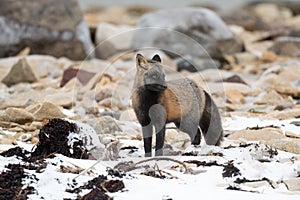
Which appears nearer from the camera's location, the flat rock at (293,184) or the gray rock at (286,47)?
the flat rock at (293,184)

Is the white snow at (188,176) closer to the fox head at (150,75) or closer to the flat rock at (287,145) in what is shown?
the flat rock at (287,145)

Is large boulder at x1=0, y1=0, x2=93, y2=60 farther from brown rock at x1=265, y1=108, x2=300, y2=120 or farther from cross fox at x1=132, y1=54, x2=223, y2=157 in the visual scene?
cross fox at x1=132, y1=54, x2=223, y2=157

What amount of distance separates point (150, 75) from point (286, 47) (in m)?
9.72

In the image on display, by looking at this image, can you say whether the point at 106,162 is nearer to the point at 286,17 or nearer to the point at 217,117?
the point at 217,117

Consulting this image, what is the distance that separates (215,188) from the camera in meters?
4.82

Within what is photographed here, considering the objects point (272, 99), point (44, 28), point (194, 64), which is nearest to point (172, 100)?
point (272, 99)

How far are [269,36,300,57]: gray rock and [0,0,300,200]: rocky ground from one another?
11cm

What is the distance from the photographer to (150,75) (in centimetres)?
576

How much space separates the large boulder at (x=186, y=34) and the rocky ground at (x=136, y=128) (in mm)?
29

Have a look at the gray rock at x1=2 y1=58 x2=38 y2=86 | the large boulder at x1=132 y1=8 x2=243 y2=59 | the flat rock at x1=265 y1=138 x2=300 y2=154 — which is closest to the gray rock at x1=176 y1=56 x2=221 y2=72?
the large boulder at x1=132 y1=8 x2=243 y2=59

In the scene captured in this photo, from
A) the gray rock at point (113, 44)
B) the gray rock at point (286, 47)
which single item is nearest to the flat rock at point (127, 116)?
the gray rock at point (113, 44)

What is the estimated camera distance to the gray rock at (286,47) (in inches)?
580

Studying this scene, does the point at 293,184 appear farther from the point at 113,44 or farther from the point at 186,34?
the point at 113,44

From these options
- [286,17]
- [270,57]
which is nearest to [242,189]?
[270,57]
